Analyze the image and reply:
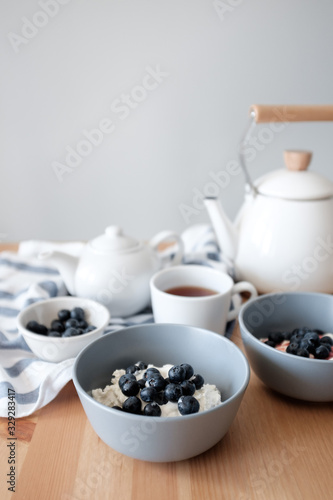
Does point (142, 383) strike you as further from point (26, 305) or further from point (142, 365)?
point (26, 305)

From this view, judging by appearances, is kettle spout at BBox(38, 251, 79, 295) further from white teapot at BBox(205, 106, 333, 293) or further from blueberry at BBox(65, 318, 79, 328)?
white teapot at BBox(205, 106, 333, 293)

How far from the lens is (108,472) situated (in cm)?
50

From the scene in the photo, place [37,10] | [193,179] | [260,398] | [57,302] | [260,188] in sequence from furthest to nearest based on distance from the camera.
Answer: [193,179] → [37,10] → [260,188] → [57,302] → [260,398]

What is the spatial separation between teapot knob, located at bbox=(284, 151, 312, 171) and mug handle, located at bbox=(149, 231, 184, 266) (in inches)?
9.7

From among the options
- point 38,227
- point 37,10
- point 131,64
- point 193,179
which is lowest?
point 38,227

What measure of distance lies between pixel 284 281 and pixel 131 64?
0.86 metres

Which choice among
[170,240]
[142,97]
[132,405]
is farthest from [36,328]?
[142,97]

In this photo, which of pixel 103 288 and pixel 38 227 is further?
pixel 38 227

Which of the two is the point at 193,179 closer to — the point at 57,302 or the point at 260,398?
the point at 57,302

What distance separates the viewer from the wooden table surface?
18.8 inches

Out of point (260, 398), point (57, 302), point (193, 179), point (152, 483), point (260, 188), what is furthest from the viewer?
point (193, 179)

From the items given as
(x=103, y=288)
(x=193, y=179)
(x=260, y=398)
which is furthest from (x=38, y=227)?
(x=260, y=398)

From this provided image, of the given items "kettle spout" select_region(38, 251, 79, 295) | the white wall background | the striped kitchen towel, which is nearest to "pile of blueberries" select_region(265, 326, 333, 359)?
the striped kitchen towel

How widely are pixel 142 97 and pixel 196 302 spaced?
0.91m
